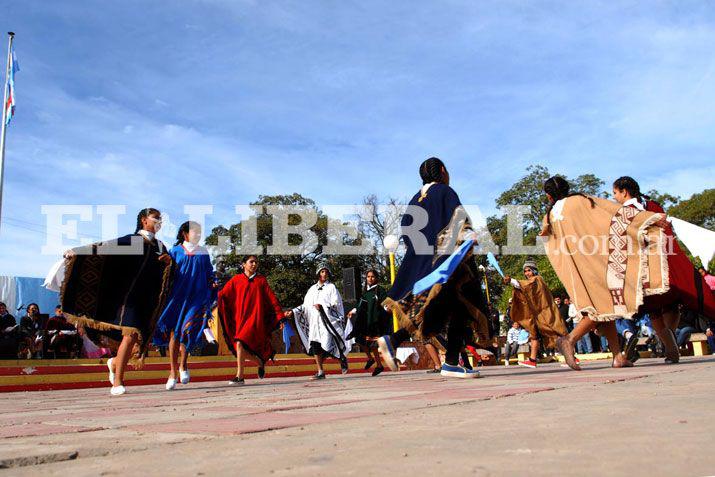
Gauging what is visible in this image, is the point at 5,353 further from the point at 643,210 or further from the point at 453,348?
the point at 643,210

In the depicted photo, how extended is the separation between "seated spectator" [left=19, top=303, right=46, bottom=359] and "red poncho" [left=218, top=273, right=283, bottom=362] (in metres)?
7.30

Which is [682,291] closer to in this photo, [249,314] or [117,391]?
[249,314]

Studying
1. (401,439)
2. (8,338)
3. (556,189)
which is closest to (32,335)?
(8,338)

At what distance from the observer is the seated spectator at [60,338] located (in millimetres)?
14930

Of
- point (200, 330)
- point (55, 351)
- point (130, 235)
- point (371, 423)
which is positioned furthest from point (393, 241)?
→ point (371, 423)

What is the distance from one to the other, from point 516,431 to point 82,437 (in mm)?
1586

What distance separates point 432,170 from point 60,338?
37.0 ft

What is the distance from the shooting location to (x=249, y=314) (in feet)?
30.7

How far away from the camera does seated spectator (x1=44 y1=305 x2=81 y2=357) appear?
14930mm

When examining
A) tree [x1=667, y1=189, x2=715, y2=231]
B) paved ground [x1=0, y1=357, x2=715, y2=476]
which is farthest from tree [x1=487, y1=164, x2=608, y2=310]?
paved ground [x1=0, y1=357, x2=715, y2=476]

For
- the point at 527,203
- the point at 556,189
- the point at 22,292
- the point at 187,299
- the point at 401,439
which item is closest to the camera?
the point at 401,439

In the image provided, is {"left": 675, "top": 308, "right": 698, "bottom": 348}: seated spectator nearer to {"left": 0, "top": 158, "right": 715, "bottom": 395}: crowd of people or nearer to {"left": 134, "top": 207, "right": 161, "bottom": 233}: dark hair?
{"left": 0, "top": 158, "right": 715, "bottom": 395}: crowd of people

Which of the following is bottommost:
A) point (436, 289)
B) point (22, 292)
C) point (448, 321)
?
point (448, 321)

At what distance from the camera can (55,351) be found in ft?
49.0
